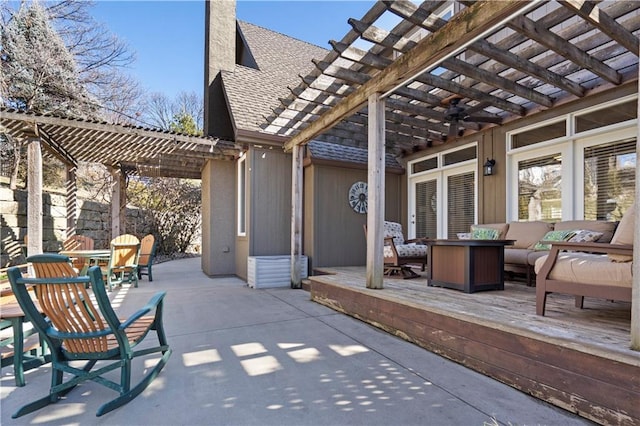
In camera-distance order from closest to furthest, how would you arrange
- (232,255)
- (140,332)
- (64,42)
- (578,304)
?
(140,332) → (578,304) → (232,255) → (64,42)

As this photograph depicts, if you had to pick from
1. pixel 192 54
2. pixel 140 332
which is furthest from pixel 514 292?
pixel 192 54

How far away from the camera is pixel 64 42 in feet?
33.9

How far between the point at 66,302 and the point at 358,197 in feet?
18.6

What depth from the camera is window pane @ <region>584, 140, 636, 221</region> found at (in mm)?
4145

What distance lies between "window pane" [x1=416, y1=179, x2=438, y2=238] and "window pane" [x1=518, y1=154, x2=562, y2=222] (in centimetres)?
184

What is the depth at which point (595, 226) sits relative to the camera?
4008mm

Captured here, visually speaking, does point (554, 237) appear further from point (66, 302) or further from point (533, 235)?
point (66, 302)

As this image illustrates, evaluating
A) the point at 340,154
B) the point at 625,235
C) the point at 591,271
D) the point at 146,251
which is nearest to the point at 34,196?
the point at 146,251

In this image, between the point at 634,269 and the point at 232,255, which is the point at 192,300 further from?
the point at 634,269

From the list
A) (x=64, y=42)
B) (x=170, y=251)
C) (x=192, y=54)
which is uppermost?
(x=192, y=54)

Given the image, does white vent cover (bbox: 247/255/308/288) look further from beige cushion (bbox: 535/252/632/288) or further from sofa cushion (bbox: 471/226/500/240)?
beige cushion (bbox: 535/252/632/288)

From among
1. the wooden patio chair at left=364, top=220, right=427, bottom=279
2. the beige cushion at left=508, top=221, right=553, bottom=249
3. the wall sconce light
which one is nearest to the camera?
the beige cushion at left=508, top=221, right=553, bottom=249

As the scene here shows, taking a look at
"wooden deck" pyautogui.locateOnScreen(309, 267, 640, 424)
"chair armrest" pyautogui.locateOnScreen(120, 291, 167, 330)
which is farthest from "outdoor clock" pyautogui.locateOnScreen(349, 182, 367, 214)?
"chair armrest" pyautogui.locateOnScreen(120, 291, 167, 330)

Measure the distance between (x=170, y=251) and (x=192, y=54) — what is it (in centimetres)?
968
